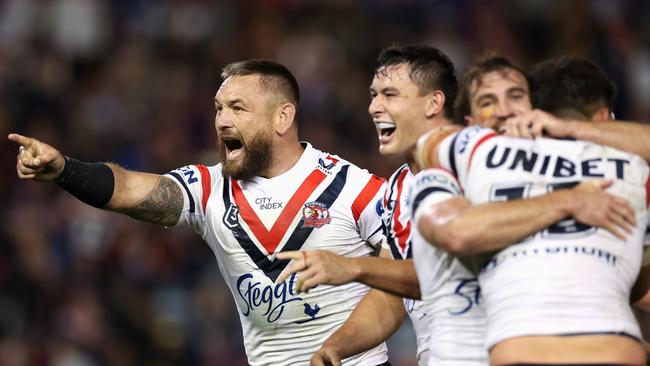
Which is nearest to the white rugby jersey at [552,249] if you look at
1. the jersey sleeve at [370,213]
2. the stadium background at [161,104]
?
the jersey sleeve at [370,213]

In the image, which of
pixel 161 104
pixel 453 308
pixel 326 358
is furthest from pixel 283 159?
pixel 161 104

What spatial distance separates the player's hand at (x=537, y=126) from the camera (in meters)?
4.80

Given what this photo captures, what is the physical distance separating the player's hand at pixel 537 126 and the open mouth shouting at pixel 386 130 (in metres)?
1.23

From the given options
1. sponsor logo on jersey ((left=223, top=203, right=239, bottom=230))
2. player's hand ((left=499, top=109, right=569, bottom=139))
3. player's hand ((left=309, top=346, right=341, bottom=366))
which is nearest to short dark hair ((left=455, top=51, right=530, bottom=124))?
player's hand ((left=499, top=109, right=569, bottom=139))

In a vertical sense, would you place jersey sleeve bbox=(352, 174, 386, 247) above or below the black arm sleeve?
below

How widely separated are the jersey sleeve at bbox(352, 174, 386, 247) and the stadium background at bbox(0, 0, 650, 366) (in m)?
4.31

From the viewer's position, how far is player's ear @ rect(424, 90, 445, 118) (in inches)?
239

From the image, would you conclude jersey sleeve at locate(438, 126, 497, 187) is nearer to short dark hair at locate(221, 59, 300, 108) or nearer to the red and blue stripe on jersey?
the red and blue stripe on jersey

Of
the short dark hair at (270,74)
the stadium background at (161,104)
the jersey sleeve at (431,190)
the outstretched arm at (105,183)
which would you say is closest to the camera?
the jersey sleeve at (431,190)

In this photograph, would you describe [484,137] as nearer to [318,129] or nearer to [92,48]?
[318,129]

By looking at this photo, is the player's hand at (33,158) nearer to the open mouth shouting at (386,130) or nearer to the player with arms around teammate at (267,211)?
the player with arms around teammate at (267,211)

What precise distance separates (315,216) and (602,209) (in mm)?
2143

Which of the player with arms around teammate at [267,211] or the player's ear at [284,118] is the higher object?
the player's ear at [284,118]

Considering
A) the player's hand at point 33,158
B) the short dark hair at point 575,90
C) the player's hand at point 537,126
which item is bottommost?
the player's hand at point 33,158
